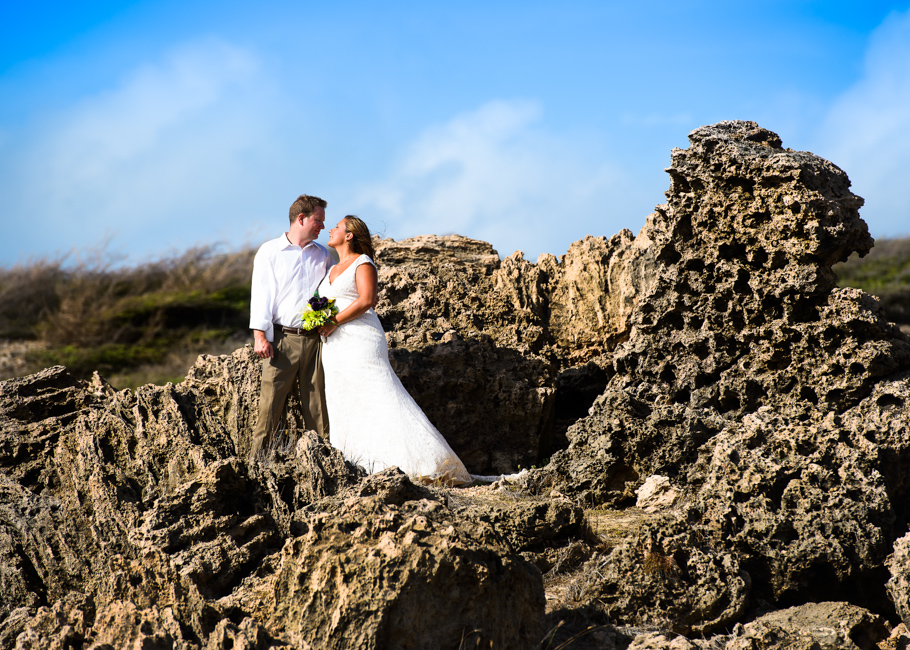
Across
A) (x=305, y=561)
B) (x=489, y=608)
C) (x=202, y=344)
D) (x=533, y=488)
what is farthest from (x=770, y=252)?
(x=202, y=344)

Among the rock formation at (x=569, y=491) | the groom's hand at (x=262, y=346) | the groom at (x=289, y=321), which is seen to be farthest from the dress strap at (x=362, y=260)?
the rock formation at (x=569, y=491)

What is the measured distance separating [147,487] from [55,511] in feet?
1.85

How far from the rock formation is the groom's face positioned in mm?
1509

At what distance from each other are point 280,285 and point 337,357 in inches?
37.7

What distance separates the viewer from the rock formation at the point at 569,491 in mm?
3268

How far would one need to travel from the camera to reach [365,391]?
717 centimetres

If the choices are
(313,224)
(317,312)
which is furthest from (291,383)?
(313,224)

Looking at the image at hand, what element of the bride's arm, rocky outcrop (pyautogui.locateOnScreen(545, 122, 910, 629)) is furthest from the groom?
rocky outcrop (pyautogui.locateOnScreen(545, 122, 910, 629))

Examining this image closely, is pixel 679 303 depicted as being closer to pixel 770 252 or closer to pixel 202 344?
pixel 770 252

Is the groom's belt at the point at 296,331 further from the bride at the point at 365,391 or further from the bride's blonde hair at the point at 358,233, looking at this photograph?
the bride's blonde hair at the point at 358,233

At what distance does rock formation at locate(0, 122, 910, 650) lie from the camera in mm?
3268

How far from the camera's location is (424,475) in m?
6.84

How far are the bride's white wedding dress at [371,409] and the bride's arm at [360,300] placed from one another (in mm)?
56

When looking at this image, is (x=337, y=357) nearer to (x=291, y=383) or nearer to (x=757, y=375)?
(x=291, y=383)
